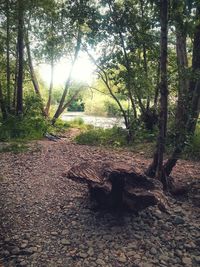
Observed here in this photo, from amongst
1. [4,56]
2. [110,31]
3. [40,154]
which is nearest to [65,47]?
[4,56]

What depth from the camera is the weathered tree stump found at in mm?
3301

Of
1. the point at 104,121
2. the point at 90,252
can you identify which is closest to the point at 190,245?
the point at 90,252

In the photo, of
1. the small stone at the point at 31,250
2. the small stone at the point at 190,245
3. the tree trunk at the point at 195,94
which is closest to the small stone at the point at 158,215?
the small stone at the point at 190,245

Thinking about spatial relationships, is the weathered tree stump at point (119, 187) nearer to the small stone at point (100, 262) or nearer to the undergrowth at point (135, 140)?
the small stone at point (100, 262)

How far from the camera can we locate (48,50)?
35.6ft

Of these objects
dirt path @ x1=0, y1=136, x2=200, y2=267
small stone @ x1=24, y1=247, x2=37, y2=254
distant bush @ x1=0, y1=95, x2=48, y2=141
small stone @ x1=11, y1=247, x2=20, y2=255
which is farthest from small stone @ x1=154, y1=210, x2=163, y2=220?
distant bush @ x1=0, y1=95, x2=48, y2=141

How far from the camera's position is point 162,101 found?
4.06 metres

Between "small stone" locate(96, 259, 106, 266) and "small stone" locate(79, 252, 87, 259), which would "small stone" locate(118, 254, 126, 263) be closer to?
"small stone" locate(96, 259, 106, 266)

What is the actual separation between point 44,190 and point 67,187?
332 millimetres

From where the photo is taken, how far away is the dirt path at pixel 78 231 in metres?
2.92

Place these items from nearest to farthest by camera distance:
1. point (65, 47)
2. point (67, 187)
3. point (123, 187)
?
point (123, 187)
point (67, 187)
point (65, 47)

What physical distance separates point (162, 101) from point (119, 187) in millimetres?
1361

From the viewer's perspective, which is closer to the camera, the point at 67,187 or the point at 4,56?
the point at 67,187

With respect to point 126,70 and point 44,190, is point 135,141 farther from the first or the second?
point 44,190
